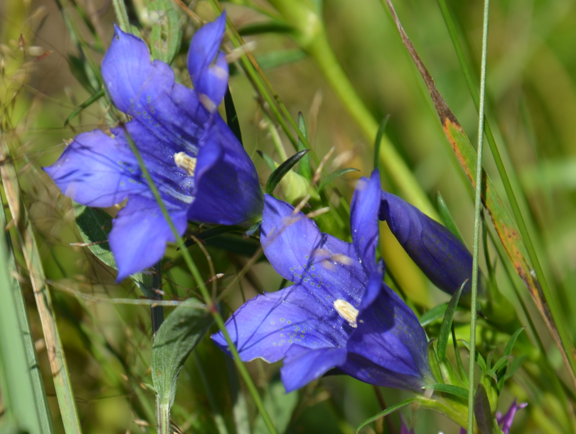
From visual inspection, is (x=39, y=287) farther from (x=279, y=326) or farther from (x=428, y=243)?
(x=428, y=243)

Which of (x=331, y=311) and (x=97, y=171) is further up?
(x=97, y=171)

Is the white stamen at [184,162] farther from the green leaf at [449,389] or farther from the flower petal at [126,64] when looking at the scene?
the green leaf at [449,389]

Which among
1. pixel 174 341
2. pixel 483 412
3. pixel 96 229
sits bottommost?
pixel 483 412

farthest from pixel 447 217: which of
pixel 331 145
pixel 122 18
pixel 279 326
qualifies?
pixel 331 145

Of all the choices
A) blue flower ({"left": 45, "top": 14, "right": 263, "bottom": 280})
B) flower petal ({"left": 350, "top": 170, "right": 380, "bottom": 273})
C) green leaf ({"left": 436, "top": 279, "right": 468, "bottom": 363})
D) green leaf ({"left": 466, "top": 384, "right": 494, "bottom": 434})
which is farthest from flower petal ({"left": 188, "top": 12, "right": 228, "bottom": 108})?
green leaf ({"left": 466, "top": 384, "right": 494, "bottom": 434})

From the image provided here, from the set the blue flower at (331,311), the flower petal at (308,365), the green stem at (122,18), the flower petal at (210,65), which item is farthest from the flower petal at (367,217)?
the green stem at (122,18)

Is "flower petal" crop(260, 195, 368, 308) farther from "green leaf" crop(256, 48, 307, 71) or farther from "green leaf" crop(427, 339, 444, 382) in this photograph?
"green leaf" crop(256, 48, 307, 71)

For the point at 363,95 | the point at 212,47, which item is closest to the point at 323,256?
the point at 212,47
